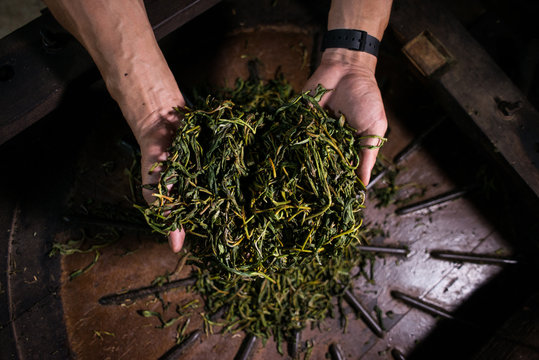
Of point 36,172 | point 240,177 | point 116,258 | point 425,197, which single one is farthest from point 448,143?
point 36,172

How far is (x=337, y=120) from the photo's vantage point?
1627mm

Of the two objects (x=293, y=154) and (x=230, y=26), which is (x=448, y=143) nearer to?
(x=293, y=154)

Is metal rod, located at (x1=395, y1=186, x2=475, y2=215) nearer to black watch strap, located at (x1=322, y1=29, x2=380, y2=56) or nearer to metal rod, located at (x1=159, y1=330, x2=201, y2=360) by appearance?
black watch strap, located at (x1=322, y1=29, x2=380, y2=56)

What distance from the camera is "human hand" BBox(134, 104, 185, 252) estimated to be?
1508 mm

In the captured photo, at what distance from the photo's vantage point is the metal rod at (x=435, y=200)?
228 cm

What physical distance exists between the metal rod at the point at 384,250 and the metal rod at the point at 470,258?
206 millimetres

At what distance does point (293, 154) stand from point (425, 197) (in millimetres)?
1305

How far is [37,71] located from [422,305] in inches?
96.8

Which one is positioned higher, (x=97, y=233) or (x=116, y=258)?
(x=97, y=233)

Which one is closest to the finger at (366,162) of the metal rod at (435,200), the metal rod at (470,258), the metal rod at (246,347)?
the metal rod at (435,200)

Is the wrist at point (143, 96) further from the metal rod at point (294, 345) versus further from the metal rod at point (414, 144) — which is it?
the metal rod at point (414, 144)

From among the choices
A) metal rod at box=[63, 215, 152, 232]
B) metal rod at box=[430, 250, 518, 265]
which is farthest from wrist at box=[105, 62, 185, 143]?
metal rod at box=[430, 250, 518, 265]

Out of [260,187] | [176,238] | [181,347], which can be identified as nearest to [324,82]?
[260,187]

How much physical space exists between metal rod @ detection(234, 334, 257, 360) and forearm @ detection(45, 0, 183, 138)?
1301 mm
